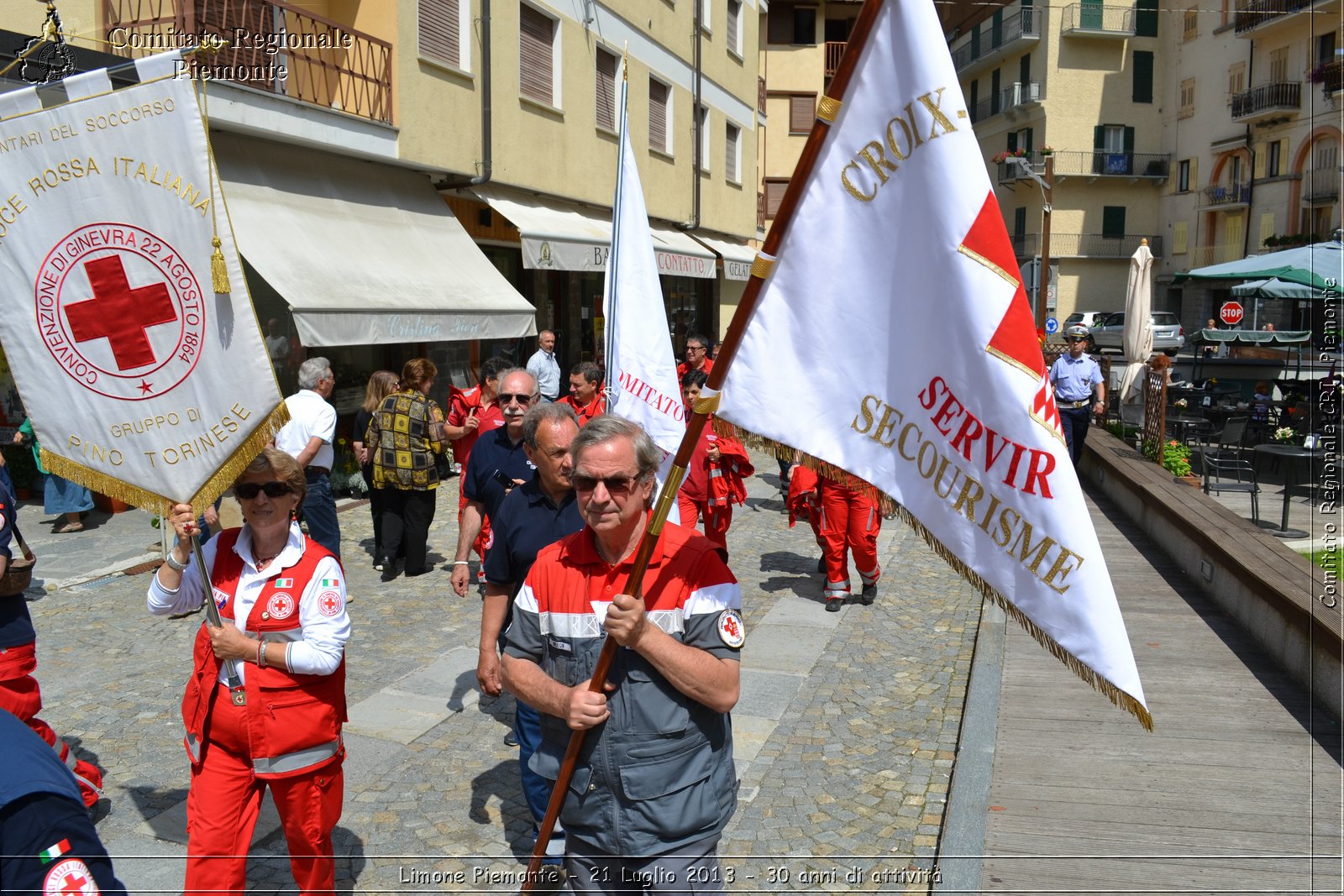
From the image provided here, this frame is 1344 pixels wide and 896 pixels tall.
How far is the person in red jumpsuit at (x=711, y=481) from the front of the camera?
676 centimetres

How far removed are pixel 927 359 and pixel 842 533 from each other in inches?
222

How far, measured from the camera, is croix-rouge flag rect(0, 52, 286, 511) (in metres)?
3.10

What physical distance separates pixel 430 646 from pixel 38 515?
5782mm

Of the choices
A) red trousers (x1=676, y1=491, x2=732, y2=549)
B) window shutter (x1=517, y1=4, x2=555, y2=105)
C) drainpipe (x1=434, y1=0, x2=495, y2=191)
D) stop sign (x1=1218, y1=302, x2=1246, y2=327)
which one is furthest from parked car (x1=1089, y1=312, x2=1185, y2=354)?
red trousers (x1=676, y1=491, x2=732, y2=549)

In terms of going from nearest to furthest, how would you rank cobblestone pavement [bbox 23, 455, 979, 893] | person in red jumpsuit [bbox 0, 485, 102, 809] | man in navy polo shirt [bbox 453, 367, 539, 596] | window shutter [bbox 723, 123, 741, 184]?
person in red jumpsuit [bbox 0, 485, 102, 809] < cobblestone pavement [bbox 23, 455, 979, 893] < man in navy polo shirt [bbox 453, 367, 539, 596] < window shutter [bbox 723, 123, 741, 184]

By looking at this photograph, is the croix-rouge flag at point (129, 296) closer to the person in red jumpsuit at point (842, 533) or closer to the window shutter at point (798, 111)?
the person in red jumpsuit at point (842, 533)

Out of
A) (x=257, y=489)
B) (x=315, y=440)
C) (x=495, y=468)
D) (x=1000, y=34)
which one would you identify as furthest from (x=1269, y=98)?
(x=257, y=489)

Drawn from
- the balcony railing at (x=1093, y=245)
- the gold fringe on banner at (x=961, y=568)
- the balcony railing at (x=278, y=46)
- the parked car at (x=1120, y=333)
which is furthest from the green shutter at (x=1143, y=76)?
the gold fringe on banner at (x=961, y=568)

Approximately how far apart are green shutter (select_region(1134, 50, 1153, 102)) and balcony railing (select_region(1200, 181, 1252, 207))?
5.99 metres

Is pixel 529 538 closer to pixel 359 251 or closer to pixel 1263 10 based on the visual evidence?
pixel 359 251

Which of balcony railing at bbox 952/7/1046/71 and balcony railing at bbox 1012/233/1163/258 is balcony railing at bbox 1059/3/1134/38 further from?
balcony railing at bbox 1012/233/1163/258

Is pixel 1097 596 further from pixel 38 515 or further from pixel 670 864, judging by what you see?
pixel 38 515

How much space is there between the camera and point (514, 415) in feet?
18.6

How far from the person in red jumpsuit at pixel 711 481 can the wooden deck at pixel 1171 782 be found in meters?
2.14
